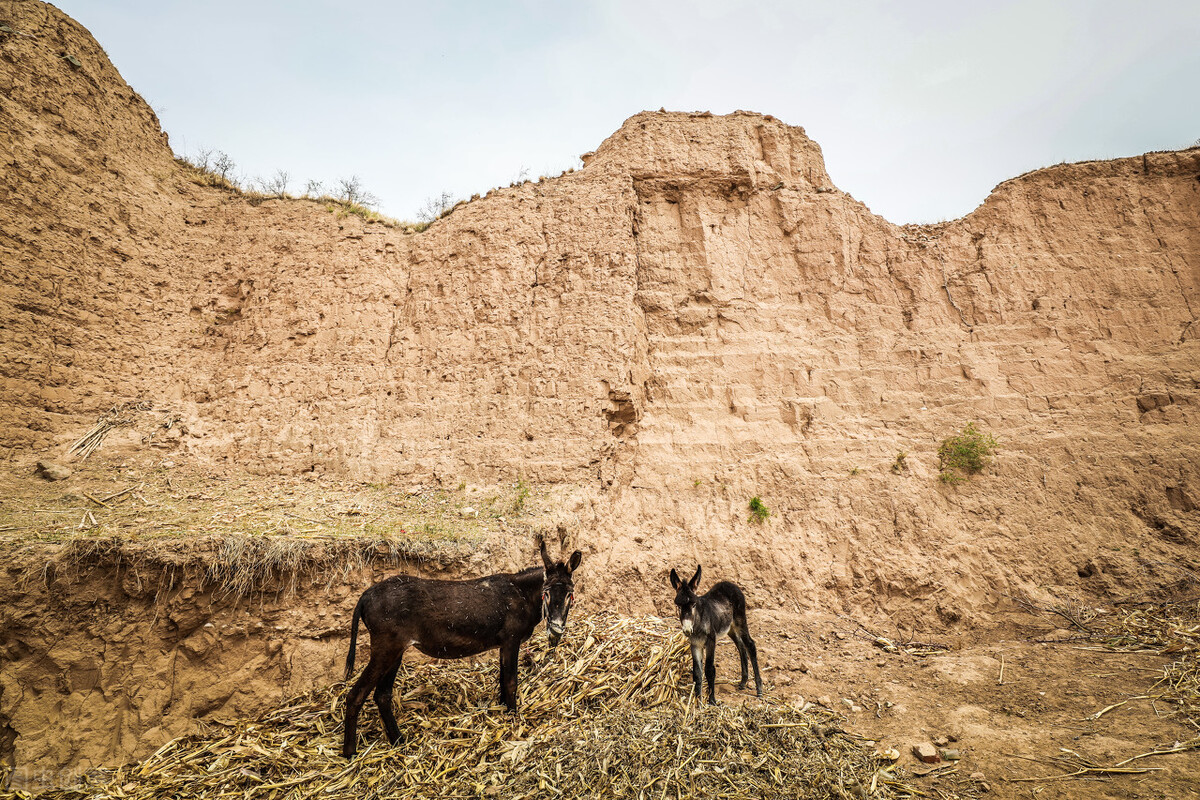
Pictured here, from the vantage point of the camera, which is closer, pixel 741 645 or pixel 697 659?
pixel 697 659

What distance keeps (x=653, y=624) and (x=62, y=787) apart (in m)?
6.58

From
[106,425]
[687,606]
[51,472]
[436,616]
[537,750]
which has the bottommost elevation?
[537,750]

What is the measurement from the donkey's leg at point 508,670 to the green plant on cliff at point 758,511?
5293 millimetres

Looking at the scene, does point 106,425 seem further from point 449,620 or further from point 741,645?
point 741,645

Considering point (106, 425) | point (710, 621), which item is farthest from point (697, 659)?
point (106, 425)

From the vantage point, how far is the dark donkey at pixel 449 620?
538 cm

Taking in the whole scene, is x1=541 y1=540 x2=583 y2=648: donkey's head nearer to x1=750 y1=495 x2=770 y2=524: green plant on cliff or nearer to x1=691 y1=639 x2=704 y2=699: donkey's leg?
x1=691 y1=639 x2=704 y2=699: donkey's leg

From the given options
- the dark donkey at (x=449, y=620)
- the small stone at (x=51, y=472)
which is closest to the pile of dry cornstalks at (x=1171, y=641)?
the dark donkey at (x=449, y=620)

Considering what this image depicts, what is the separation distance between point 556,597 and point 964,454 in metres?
8.31

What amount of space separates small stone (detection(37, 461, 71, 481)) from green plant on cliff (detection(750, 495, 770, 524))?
1098 centimetres

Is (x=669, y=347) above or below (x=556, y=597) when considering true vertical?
above

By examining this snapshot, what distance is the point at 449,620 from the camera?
222 inches

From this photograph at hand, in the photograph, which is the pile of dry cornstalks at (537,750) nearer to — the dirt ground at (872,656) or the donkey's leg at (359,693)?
the donkey's leg at (359,693)

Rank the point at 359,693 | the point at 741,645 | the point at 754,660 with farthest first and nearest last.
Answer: the point at 741,645, the point at 754,660, the point at 359,693
